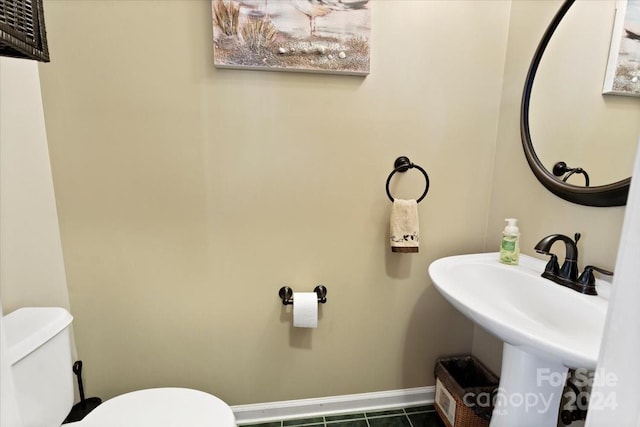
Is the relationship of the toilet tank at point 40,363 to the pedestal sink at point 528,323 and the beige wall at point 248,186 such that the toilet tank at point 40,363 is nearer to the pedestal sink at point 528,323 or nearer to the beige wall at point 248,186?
the beige wall at point 248,186

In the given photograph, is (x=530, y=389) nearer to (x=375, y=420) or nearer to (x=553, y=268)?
(x=553, y=268)

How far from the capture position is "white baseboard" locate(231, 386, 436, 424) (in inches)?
59.5

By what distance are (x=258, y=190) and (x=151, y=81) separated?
59 cm

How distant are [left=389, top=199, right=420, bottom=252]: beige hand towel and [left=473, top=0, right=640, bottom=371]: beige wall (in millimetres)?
428

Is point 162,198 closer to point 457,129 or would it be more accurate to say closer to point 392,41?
point 392,41

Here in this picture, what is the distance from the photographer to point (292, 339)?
1479 mm

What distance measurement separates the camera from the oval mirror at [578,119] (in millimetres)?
949

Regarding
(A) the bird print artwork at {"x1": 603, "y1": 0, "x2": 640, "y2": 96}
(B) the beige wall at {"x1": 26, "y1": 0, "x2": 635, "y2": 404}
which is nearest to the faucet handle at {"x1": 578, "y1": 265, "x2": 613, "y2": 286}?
(B) the beige wall at {"x1": 26, "y1": 0, "x2": 635, "y2": 404}

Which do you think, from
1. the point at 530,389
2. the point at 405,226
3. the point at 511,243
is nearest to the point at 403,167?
the point at 405,226

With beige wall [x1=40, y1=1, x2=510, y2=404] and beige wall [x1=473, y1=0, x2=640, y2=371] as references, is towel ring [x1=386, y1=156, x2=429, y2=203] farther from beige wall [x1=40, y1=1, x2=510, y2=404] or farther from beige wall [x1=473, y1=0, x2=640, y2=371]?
beige wall [x1=473, y1=0, x2=640, y2=371]

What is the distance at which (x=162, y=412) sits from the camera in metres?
1.06

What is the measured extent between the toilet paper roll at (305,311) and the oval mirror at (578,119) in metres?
1.04

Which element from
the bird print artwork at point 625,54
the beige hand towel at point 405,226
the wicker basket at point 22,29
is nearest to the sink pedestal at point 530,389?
the beige hand towel at point 405,226

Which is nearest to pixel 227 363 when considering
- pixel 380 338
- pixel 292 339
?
pixel 292 339
